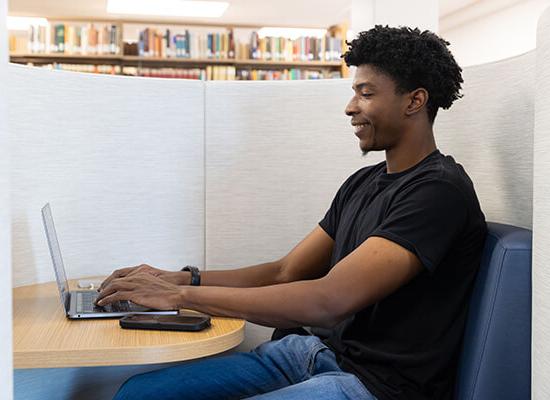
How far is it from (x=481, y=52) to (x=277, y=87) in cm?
730

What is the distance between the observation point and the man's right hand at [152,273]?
1.81 metres

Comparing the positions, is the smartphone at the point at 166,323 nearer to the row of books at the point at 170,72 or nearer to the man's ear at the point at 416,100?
the man's ear at the point at 416,100

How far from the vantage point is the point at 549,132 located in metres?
1.26

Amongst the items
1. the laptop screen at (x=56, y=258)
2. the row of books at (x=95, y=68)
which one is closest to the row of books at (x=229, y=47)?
the row of books at (x=95, y=68)

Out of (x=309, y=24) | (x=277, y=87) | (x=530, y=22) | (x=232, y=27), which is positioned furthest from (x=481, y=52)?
(x=277, y=87)

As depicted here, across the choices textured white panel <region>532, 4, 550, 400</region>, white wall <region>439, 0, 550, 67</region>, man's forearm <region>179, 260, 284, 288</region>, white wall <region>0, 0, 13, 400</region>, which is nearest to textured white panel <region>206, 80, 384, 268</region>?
man's forearm <region>179, 260, 284, 288</region>

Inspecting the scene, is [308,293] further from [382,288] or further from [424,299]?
[424,299]

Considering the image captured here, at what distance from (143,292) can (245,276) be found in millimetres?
510

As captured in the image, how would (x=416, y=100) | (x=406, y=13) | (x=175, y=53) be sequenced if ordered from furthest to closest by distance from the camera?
(x=175, y=53), (x=406, y=13), (x=416, y=100)

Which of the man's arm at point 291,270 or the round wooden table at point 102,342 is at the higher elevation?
the man's arm at point 291,270

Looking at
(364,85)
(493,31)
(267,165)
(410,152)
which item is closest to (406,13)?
(267,165)

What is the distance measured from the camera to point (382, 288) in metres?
1.53

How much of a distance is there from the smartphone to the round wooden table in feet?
0.04

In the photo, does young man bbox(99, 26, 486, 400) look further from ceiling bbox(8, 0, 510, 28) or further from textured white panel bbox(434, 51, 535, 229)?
ceiling bbox(8, 0, 510, 28)
